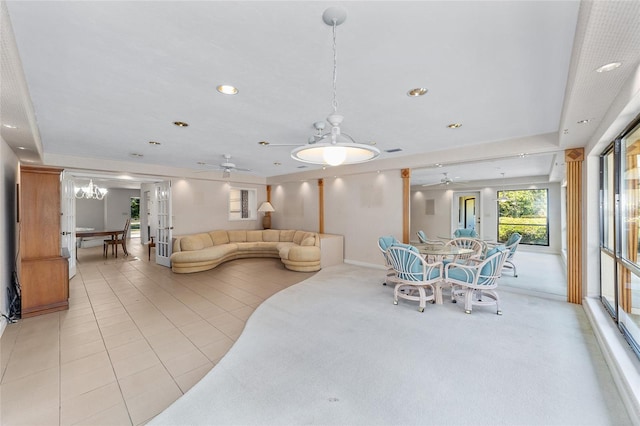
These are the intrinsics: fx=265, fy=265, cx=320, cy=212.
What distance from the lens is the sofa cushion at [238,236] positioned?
26.4ft

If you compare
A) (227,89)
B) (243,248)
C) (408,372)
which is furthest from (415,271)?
(243,248)

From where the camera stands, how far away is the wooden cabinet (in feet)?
11.9

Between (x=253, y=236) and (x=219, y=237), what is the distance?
1.05 metres

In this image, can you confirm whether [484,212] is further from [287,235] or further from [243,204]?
[243,204]

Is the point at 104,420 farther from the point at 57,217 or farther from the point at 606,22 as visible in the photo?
the point at 606,22

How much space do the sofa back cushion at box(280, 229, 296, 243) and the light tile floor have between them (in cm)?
298

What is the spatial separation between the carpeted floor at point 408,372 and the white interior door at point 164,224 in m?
4.35

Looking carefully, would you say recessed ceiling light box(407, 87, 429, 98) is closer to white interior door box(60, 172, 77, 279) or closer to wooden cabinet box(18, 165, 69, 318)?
wooden cabinet box(18, 165, 69, 318)

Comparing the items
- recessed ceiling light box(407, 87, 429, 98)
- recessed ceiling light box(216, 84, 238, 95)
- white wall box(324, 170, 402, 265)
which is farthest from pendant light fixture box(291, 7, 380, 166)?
white wall box(324, 170, 402, 265)

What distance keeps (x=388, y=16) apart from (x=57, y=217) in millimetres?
4982

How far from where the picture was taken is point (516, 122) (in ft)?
11.9

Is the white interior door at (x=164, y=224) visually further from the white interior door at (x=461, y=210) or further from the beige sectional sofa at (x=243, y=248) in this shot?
the white interior door at (x=461, y=210)

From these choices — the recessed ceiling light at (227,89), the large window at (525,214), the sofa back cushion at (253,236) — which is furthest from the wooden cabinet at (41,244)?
the large window at (525,214)

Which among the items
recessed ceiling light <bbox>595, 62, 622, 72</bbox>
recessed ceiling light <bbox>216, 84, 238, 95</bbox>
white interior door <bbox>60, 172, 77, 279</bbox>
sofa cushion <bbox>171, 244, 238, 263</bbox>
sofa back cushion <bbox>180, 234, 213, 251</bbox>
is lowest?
sofa cushion <bbox>171, 244, 238, 263</bbox>
